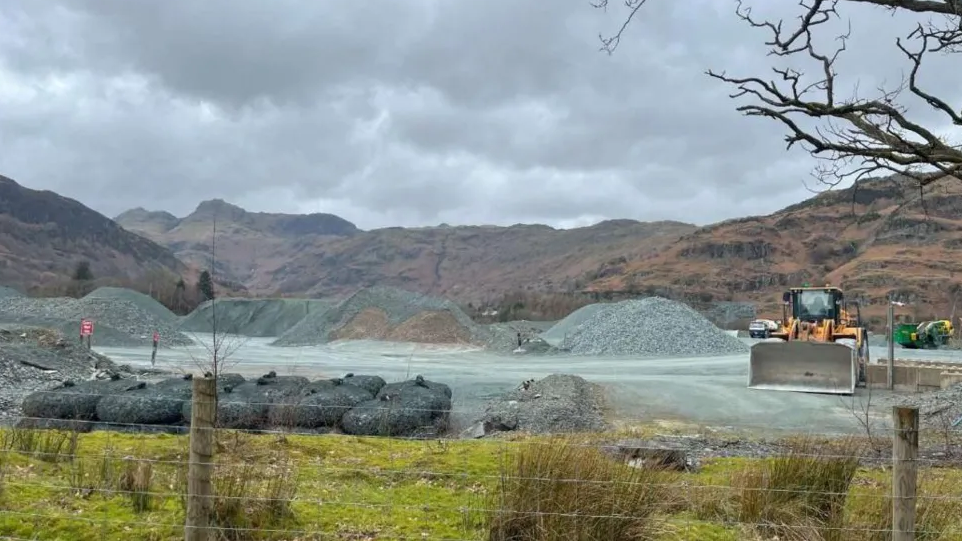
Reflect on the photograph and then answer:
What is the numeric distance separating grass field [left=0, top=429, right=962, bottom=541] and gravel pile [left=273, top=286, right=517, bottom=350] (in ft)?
124

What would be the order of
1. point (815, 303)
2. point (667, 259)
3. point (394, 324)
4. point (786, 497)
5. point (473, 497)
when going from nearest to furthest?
point (786, 497)
point (473, 497)
point (815, 303)
point (394, 324)
point (667, 259)

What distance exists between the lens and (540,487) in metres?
5.20

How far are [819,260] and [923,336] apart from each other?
222 feet

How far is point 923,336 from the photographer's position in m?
45.3

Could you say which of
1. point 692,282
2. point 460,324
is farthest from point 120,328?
point 692,282

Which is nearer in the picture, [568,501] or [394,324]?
[568,501]

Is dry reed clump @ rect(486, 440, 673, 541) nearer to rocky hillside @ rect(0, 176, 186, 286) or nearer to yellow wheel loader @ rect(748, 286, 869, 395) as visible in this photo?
yellow wheel loader @ rect(748, 286, 869, 395)

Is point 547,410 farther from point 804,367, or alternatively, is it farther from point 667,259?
point 667,259

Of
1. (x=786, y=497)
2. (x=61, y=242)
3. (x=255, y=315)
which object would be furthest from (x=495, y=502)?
(x=61, y=242)

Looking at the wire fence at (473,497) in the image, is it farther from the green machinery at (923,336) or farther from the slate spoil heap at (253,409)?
the green machinery at (923,336)

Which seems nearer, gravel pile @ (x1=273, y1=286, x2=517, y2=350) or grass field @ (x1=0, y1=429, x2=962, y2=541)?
grass field @ (x1=0, y1=429, x2=962, y2=541)

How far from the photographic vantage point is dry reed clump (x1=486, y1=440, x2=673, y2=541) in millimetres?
5047

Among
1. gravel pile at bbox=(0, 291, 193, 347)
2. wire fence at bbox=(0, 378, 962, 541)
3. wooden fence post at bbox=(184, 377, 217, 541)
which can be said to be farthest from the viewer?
gravel pile at bbox=(0, 291, 193, 347)

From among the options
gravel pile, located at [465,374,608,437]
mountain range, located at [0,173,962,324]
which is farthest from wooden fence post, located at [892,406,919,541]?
mountain range, located at [0,173,962,324]
